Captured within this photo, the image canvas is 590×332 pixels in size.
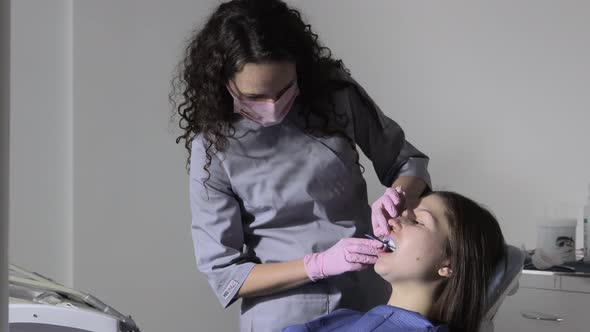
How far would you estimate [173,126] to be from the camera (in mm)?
2969

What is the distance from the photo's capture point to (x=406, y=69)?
2.89 m

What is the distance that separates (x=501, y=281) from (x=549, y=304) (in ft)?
2.97

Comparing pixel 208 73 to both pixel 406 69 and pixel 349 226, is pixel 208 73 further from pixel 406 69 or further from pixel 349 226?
pixel 406 69

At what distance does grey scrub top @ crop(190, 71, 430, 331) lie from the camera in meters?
1.52

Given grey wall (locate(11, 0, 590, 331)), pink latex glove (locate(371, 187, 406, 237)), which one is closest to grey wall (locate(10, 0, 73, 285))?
grey wall (locate(11, 0, 590, 331))

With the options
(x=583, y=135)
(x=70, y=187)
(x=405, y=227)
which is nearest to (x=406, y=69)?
(x=583, y=135)

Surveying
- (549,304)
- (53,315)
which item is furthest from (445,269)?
(549,304)

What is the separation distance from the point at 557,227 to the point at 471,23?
2.89 ft

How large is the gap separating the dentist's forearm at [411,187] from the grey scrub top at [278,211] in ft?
0.08

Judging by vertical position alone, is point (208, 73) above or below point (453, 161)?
above

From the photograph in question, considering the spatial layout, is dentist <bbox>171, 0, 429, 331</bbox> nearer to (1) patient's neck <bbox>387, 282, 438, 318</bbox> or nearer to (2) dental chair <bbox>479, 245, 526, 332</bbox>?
(1) patient's neck <bbox>387, 282, 438, 318</bbox>

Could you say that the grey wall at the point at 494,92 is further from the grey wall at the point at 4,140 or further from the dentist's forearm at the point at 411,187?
the grey wall at the point at 4,140

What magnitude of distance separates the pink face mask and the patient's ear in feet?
1.45

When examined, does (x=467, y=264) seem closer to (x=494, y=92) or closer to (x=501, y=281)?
(x=501, y=281)
